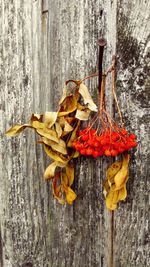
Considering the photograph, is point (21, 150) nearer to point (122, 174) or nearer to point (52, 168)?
point (52, 168)

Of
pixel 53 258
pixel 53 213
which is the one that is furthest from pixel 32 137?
pixel 53 258

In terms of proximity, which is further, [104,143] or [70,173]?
[70,173]

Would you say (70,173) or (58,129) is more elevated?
(58,129)

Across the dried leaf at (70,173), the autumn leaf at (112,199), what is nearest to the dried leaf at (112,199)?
the autumn leaf at (112,199)

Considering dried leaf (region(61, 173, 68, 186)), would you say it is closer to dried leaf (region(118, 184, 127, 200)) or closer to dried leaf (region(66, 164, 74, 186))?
dried leaf (region(66, 164, 74, 186))

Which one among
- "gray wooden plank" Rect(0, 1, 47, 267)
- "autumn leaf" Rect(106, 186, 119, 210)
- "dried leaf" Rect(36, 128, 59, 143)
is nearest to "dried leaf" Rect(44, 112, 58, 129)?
"dried leaf" Rect(36, 128, 59, 143)

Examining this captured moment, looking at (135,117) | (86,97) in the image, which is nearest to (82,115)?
(86,97)

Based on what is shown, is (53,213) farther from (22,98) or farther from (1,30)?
(1,30)
